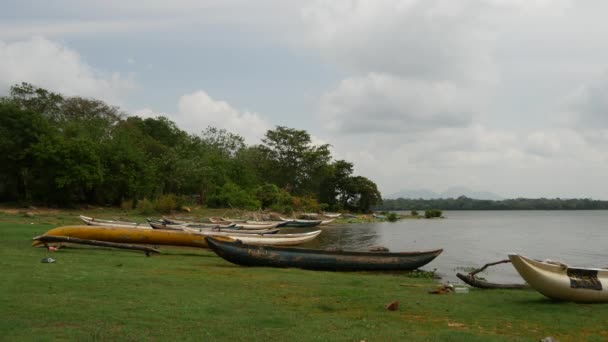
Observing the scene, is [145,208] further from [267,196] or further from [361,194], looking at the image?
[361,194]

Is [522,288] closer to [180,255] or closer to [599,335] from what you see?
[599,335]

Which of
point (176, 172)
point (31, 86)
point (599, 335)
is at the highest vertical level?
point (31, 86)

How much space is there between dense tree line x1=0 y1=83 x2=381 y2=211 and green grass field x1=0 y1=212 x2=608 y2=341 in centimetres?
3349

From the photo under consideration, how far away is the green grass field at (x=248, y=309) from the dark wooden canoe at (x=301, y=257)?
288 centimetres

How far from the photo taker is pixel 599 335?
900 cm

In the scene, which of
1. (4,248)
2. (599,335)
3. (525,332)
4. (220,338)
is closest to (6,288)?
(220,338)

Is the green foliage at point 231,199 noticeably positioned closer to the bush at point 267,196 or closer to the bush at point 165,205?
the bush at point 267,196

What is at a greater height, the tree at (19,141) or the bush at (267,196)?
the tree at (19,141)

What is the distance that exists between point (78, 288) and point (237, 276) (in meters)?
5.07

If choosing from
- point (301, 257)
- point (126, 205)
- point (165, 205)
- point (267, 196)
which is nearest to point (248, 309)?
point (301, 257)

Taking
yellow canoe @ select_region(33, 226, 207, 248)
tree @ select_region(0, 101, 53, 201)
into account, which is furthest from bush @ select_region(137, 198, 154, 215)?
yellow canoe @ select_region(33, 226, 207, 248)

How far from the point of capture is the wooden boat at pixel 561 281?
444 inches

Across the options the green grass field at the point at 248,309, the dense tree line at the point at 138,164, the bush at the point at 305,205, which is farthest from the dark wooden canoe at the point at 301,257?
the bush at the point at 305,205

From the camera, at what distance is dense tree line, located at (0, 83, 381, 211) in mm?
45500
